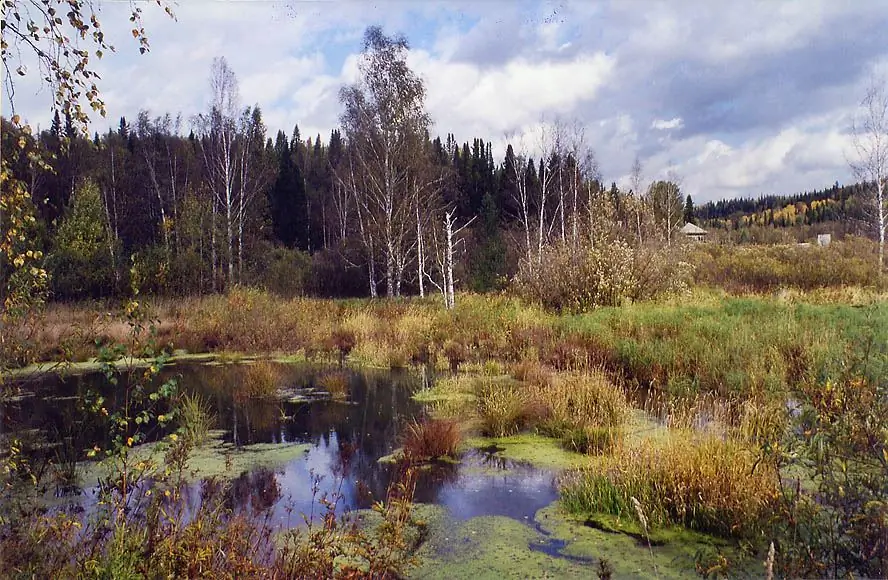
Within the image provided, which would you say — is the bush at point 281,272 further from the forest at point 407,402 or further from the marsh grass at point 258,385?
the marsh grass at point 258,385

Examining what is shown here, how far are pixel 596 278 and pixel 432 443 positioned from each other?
29.1ft

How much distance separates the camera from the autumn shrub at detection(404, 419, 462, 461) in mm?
7109

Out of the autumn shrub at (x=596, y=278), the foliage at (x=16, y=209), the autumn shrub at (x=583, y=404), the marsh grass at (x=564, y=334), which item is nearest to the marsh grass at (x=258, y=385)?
the marsh grass at (x=564, y=334)

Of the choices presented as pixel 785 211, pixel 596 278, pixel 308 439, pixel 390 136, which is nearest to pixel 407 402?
pixel 308 439

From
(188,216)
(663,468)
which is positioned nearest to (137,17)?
(663,468)

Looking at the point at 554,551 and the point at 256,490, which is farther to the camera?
the point at 256,490

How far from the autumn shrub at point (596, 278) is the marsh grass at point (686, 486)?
938 centimetres

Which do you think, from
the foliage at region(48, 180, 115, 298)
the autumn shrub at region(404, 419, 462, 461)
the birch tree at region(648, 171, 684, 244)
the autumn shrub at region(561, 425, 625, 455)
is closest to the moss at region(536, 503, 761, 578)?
the autumn shrub at region(561, 425, 625, 455)

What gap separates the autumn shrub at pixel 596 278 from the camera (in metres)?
→ 15.0

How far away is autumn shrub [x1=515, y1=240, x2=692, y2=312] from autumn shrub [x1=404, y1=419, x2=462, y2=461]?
8.19m

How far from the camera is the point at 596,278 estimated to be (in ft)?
49.1

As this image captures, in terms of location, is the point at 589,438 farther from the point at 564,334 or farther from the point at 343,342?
the point at 343,342

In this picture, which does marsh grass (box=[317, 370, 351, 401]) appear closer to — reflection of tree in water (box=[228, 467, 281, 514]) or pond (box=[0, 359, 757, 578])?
pond (box=[0, 359, 757, 578])

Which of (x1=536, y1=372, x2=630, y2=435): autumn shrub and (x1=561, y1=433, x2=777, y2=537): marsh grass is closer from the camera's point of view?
(x1=561, y1=433, x2=777, y2=537): marsh grass
